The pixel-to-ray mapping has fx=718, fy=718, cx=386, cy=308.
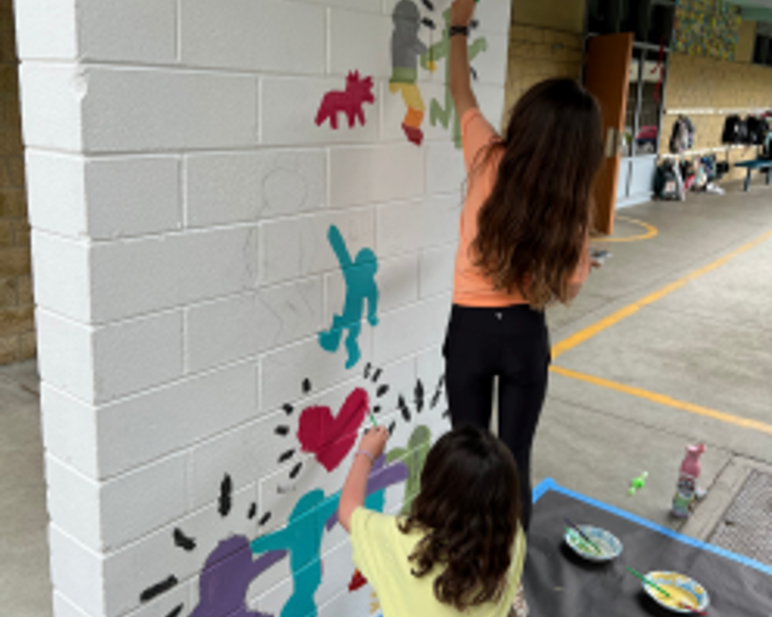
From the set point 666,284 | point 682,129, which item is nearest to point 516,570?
point 666,284

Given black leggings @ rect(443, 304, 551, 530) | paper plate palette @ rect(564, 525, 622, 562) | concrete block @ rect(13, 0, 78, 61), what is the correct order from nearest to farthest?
concrete block @ rect(13, 0, 78, 61) < black leggings @ rect(443, 304, 551, 530) < paper plate palette @ rect(564, 525, 622, 562)

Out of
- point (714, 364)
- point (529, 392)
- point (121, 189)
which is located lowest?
point (714, 364)

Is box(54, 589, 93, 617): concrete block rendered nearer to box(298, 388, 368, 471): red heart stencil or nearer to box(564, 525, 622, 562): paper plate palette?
box(298, 388, 368, 471): red heart stencil

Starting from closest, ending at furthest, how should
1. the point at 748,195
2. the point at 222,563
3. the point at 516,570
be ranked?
1. the point at 516,570
2. the point at 222,563
3. the point at 748,195

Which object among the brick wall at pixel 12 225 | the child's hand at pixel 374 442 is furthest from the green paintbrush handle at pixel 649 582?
the brick wall at pixel 12 225

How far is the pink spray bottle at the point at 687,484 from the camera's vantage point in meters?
3.11

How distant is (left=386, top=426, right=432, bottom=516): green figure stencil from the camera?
2.56 metres

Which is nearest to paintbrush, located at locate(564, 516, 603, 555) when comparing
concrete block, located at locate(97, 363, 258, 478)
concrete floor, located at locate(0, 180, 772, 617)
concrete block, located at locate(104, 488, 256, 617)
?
concrete floor, located at locate(0, 180, 772, 617)

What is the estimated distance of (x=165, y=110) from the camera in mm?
1472

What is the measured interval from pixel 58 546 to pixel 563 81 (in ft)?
5.49

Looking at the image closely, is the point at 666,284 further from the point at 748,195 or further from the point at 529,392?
the point at 748,195

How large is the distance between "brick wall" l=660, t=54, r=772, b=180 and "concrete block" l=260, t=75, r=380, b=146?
12.2 metres

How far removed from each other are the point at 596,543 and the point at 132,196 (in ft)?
7.41

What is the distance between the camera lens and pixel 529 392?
7.32 feet
